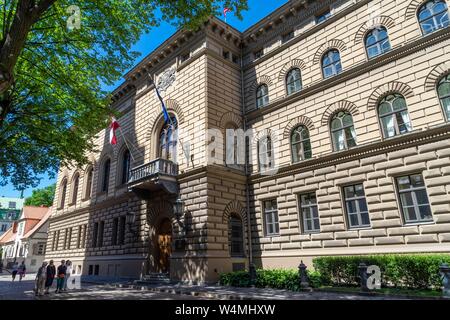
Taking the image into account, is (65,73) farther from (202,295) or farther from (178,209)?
(202,295)

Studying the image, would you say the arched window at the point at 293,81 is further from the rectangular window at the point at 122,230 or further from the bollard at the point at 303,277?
the rectangular window at the point at 122,230

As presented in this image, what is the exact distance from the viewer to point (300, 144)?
18.9 meters

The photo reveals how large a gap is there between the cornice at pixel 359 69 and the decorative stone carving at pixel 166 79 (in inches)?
265

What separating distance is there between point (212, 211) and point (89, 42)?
1104 cm

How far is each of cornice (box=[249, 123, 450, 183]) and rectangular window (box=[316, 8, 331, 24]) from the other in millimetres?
9136

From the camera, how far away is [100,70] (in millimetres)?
17391

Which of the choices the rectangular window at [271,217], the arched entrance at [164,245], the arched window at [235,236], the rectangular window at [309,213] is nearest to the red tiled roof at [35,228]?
the arched entrance at [164,245]

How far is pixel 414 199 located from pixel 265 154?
899 cm

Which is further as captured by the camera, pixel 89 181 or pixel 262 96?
pixel 89 181

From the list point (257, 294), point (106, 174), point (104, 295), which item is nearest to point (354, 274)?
point (257, 294)

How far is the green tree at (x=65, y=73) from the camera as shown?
46.3 feet

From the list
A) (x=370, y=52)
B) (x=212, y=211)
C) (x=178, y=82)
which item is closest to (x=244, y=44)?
(x=178, y=82)

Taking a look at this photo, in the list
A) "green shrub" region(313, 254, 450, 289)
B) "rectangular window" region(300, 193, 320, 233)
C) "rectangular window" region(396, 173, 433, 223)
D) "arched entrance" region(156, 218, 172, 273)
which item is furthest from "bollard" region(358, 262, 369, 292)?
"arched entrance" region(156, 218, 172, 273)

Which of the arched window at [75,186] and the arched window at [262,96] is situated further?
the arched window at [75,186]
